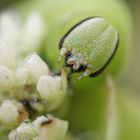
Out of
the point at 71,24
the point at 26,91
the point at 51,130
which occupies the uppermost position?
the point at 71,24

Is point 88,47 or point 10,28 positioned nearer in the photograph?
point 88,47

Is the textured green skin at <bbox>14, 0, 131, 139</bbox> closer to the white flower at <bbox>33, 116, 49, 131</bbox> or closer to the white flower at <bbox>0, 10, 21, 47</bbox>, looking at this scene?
the white flower at <bbox>0, 10, 21, 47</bbox>

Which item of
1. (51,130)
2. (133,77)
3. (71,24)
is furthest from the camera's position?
(133,77)

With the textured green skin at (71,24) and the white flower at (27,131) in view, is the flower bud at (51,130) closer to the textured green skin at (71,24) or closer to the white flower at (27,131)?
the white flower at (27,131)

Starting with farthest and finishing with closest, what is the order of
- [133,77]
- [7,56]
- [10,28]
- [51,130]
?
[133,77] < [10,28] < [7,56] < [51,130]

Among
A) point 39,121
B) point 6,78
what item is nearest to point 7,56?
point 6,78

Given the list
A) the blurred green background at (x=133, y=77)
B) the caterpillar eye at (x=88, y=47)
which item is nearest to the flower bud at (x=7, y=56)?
the caterpillar eye at (x=88, y=47)

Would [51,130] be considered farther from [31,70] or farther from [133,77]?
[133,77]

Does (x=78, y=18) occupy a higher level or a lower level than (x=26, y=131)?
higher
